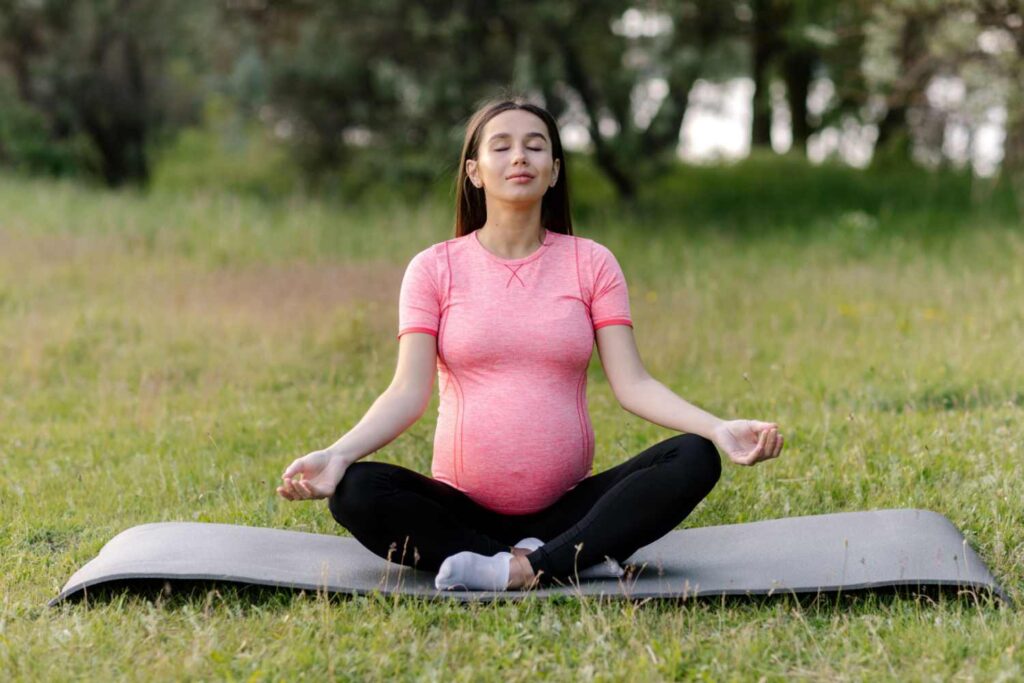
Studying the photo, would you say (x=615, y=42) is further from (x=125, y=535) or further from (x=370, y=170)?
(x=125, y=535)

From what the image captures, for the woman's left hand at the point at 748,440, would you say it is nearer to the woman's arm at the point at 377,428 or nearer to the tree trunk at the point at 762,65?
the woman's arm at the point at 377,428

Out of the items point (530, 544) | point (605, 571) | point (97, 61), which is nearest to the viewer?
point (605, 571)

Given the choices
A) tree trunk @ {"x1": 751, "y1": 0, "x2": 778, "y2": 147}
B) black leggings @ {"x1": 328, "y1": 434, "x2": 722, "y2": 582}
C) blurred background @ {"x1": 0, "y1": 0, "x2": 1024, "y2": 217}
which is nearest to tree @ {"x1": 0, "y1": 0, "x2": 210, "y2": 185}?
blurred background @ {"x1": 0, "y1": 0, "x2": 1024, "y2": 217}

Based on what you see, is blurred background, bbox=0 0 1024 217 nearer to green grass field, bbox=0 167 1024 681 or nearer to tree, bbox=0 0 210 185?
tree, bbox=0 0 210 185

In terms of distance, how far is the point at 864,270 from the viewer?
9359 mm

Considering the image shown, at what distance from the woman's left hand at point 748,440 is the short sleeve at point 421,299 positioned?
97 cm

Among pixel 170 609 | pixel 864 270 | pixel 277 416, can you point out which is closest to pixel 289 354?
pixel 277 416

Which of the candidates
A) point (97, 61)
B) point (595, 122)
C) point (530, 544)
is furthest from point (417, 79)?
point (530, 544)

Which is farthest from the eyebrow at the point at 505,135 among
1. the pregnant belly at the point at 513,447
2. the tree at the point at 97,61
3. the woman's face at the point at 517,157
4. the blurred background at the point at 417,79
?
the tree at the point at 97,61

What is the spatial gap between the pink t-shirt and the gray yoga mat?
0.37 meters

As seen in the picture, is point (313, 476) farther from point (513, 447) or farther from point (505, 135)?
point (505, 135)

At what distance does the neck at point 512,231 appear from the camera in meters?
3.96

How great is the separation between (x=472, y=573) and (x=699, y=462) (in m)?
0.75

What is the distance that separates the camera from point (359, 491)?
3561mm
